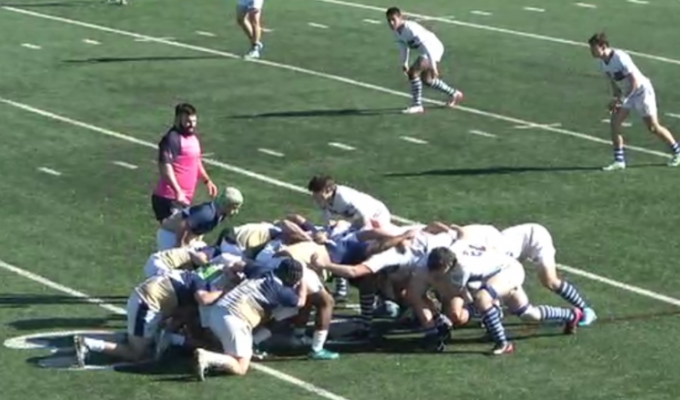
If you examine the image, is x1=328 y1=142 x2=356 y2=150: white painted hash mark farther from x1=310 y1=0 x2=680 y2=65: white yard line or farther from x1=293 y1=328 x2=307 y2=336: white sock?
x1=293 y1=328 x2=307 y2=336: white sock

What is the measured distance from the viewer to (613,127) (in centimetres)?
2381

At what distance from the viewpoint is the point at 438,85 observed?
90.3 ft

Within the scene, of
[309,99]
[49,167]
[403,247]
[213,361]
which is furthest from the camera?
[309,99]

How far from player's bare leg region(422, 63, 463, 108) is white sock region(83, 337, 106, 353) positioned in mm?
11859

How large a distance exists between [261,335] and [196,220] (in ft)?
5.39

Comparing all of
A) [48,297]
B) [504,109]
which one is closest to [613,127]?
[504,109]

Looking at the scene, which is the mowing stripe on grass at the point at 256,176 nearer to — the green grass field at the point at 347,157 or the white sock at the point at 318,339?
the green grass field at the point at 347,157

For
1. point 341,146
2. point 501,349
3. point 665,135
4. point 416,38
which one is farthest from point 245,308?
point 416,38

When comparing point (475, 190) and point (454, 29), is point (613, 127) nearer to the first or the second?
point (475, 190)

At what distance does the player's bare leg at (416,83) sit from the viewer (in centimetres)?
2733

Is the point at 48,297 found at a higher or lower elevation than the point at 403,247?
lower

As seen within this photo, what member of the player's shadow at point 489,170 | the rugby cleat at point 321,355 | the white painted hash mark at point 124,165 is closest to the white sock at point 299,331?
the rugby cleat at point 321,355

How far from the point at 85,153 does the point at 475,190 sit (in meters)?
5.33

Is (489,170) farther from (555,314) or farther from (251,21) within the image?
(251,21)
